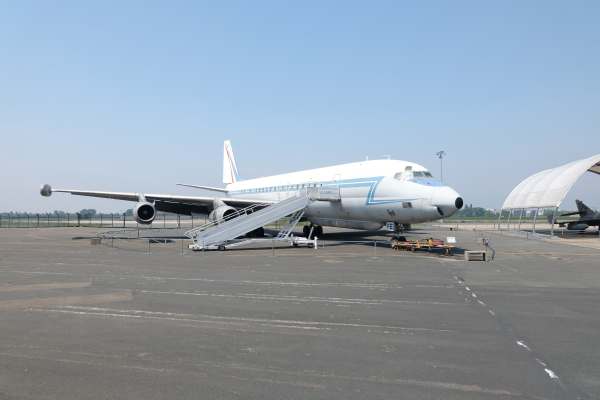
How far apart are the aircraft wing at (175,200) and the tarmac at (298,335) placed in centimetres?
1508

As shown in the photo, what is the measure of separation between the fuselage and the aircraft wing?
3793 millimetres

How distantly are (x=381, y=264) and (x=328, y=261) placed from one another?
217 centimetres

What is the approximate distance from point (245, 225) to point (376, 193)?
7050mm

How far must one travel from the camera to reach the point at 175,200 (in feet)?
99.9

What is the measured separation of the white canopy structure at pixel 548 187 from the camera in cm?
3609

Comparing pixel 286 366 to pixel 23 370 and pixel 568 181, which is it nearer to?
pixel 23 370

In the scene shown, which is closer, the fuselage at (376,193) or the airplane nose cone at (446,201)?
the airplane nose cone at (446,201)

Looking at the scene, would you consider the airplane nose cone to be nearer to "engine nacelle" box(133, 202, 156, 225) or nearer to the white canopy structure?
"engine nacelle" box(133, 202, 156, 225)

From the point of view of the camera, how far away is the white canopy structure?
1421 inches

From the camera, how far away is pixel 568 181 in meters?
36.3

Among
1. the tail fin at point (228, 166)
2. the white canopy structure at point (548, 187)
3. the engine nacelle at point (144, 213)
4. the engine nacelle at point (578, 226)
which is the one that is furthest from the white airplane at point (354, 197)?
the engine nacelle at point (578, 226)

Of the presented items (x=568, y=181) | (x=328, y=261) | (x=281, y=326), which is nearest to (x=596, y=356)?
(x=281, y=326)

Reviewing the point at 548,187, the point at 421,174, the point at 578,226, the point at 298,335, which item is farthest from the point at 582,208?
the point at 298,335

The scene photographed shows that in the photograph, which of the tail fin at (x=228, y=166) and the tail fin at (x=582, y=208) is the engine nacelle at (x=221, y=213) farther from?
the tail fin at (x=582, y=208)
